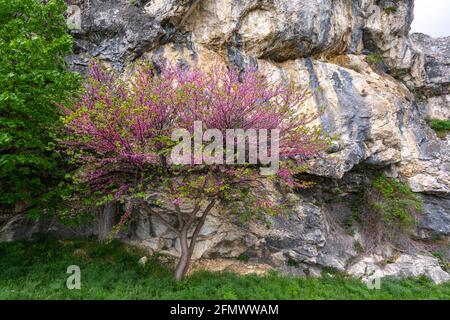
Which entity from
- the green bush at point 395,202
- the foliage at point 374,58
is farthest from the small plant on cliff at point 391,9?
the green bush at point 395,202

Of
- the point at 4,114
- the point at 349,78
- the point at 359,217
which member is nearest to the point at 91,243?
the point at 4,114

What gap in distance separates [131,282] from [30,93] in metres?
5.31

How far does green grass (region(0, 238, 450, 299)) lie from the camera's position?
21.2 feet

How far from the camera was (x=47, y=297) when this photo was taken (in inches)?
235

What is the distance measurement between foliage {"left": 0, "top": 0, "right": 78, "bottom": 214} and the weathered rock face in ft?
8.05

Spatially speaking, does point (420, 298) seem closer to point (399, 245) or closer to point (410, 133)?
point (399, 245)

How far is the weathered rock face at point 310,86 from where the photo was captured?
31.2ft

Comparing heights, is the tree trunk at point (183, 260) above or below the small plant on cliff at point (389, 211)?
below

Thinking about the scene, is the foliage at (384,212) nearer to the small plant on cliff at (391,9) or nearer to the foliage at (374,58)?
the foliage at (374,58)

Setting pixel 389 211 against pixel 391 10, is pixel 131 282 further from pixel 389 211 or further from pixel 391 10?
pixel 391 10

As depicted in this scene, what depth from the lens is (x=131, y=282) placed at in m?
7.15

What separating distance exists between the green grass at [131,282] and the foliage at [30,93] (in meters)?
1.70

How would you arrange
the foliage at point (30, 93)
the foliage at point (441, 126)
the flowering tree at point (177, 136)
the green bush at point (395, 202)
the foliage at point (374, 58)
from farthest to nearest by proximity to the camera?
the foliage at point (374, 58), the foliage at point (441, 126), the green bush at point (395, 202), the foliage at point (30, 93), the flowering tree at point (177, 136)

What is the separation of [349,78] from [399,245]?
677cm
